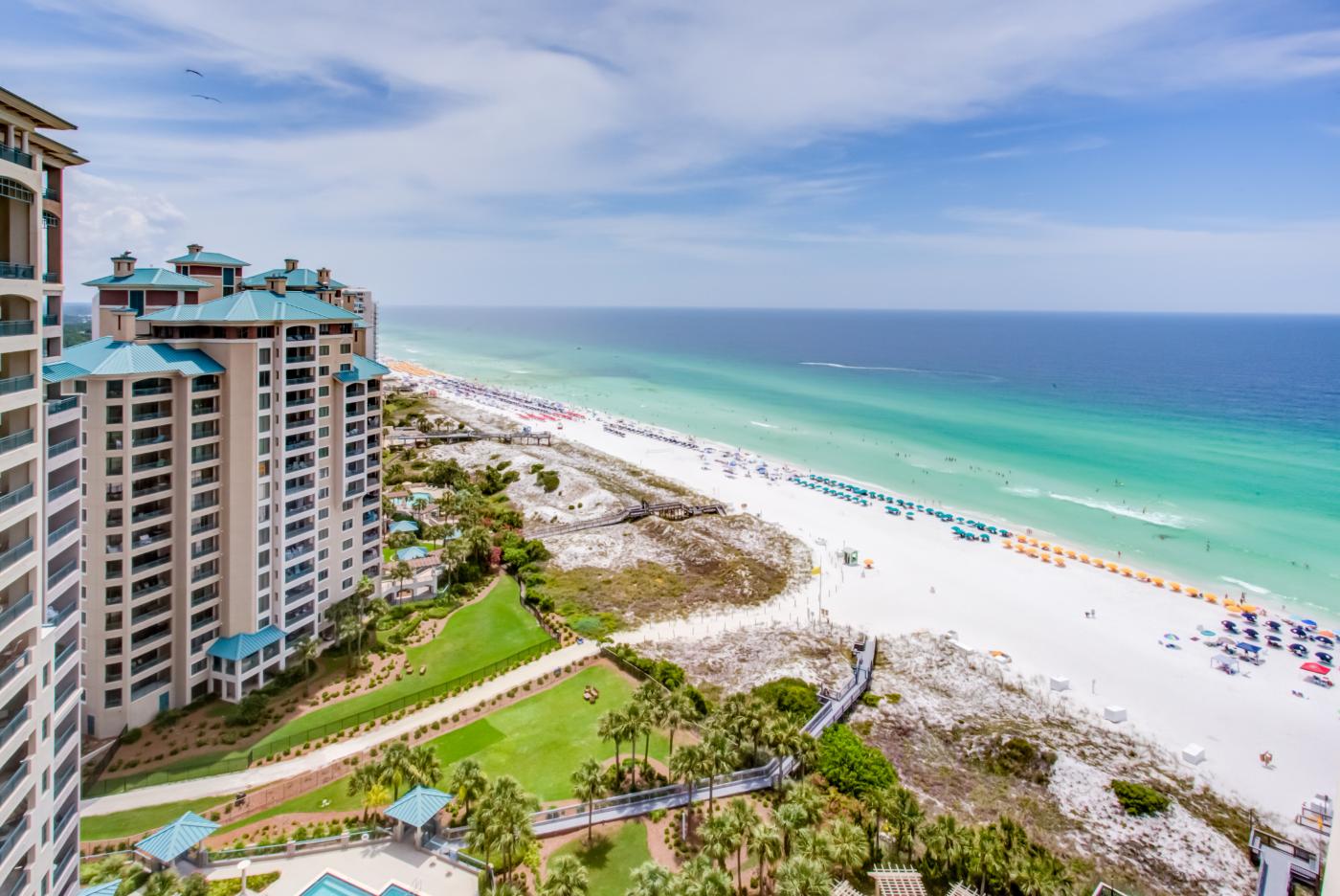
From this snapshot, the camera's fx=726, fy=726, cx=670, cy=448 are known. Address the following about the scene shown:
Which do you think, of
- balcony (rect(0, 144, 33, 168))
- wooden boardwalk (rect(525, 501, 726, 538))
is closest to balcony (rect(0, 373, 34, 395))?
balcony (rect(0, 144, 33, 168))

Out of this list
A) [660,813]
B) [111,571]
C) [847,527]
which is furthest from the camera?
[847,527]

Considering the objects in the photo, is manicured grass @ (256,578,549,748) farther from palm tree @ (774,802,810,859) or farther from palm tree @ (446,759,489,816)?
palm tree @ (774,802,810,859)

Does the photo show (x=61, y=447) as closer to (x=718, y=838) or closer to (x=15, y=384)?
(x=15, y=384)

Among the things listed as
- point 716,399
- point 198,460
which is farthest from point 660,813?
point 716,399

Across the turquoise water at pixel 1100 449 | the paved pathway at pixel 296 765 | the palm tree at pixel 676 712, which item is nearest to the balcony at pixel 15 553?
the paved pathway at pixel 296 765

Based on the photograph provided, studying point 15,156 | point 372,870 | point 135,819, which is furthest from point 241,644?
point 15,156

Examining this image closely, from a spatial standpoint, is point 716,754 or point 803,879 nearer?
point 803,879

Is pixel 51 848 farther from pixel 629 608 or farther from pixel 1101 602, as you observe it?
pixel 1101 602
